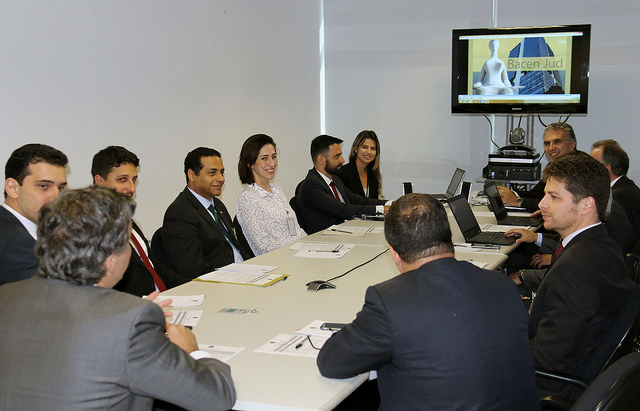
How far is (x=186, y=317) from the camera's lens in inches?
102

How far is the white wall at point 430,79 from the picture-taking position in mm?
6977

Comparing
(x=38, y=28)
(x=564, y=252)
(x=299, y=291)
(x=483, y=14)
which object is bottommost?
(x=299, y=291)

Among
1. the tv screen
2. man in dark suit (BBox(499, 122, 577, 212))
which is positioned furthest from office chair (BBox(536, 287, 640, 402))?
the tv screen

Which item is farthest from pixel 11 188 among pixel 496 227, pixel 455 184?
pixel 455 184

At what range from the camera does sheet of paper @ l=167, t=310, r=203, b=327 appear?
2.53 m

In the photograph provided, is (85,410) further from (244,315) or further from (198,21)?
(198,21)

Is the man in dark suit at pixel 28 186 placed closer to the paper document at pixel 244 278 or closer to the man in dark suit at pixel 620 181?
the paper document at pixel 244 278

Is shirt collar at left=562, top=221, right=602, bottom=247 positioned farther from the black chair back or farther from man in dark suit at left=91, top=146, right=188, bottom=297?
man in dark suit at left=91, top=146, right=188, bottom=297

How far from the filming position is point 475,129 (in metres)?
7.70

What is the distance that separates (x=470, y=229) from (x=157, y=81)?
305 centimetres

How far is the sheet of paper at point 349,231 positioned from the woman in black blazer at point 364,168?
146 centimetres

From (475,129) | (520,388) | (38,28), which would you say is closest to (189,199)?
(38,28)

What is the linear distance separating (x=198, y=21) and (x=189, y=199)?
281 centimetres

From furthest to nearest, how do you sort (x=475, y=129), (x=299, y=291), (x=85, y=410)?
1. (x=475, y=129)
2. (x=299, y=291)
3. (x=85, y=410)
